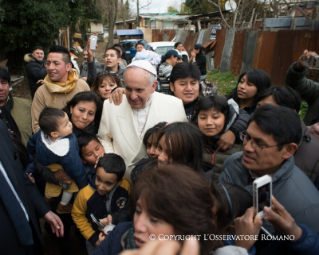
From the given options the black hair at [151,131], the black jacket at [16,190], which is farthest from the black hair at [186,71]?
the black jacket at [16,190]

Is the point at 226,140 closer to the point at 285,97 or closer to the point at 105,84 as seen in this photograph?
the point at 285,97

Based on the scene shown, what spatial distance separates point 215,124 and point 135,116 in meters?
0.79

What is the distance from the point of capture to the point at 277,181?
1.53 m

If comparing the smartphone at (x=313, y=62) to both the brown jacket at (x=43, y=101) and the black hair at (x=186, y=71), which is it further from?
the brown jacket at (x=43, y=101)

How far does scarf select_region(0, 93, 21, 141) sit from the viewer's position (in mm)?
2699

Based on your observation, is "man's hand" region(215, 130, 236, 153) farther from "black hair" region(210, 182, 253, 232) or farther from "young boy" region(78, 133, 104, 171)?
"young boy" region(78, 133, 104, 171)

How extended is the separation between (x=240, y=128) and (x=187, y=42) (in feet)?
59.2

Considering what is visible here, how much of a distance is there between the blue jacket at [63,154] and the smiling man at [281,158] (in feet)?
4.79

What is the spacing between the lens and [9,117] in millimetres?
2785

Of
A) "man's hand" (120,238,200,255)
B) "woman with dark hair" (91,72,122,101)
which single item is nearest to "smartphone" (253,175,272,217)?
"man's hand" (120,238,200,255)

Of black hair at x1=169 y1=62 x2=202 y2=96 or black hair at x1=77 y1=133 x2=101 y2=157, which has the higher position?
black hair at x1=169 y1=62 x2=202 y2=96

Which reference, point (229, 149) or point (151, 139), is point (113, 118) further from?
point (229, 149)

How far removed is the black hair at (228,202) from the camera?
126 cm

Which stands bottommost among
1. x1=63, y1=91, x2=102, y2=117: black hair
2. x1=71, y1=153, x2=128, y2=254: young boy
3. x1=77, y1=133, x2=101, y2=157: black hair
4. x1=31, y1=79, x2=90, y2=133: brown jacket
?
x1=71, y1=153, x2=128, y2=254: young boy
